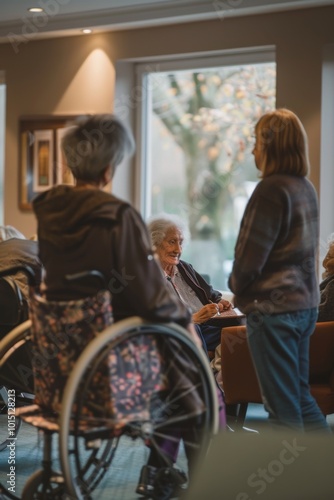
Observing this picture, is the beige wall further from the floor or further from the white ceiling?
the floor

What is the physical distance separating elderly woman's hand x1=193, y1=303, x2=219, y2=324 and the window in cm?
246

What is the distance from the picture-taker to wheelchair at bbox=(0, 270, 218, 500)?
2.23 meters

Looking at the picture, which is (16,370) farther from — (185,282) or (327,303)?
(327,303)

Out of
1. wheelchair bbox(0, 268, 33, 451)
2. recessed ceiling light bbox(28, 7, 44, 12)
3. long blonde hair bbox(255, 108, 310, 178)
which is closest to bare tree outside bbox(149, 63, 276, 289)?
recessed ceiling light bbox(28, 7, 44, 12)

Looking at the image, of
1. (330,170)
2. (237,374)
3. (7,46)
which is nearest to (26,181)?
(7,46)

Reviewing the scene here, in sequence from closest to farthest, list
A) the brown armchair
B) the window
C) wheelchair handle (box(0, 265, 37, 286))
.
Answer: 1. wheelchair handle (box(0, 265, 37, 286))
2. the brown armchair
3. the window

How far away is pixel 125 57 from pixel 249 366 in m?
3.24

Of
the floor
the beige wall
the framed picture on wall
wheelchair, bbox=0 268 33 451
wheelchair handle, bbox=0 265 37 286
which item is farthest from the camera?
the framed picture on wall

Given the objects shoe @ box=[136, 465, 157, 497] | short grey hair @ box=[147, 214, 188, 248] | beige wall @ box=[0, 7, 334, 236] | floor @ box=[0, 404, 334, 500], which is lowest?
floor @ box=[0, 404, 334, 500]

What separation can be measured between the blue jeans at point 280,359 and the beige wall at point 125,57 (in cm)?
283

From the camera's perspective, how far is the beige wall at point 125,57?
542 centimetres

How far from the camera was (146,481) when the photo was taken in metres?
2.73

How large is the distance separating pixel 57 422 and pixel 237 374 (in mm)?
1490

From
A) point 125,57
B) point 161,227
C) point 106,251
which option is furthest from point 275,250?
point 125,57
